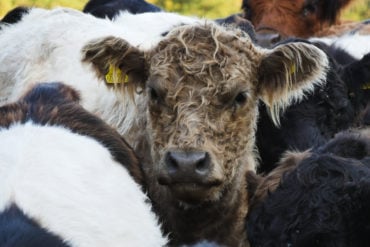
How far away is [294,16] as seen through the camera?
33.6 ft

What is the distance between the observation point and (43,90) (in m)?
4.39

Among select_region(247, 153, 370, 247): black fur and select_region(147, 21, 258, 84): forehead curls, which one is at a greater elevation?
select_region(247, 153, 370, 247): black fur

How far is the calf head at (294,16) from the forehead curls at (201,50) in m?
4.95

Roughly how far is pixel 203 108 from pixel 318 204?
4.23 ft

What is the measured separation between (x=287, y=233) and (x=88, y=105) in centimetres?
256

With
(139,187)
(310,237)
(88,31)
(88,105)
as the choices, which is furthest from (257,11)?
(310,237)

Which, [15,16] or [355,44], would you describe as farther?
[355,44]

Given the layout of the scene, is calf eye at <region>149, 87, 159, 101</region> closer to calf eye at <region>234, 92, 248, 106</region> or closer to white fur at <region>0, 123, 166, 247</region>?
calf eye at <region>234, 92, 248, 106</region>

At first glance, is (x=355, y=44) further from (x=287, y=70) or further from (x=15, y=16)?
(x=15, y=16)

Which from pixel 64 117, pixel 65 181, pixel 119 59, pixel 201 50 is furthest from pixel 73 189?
pixel 119 59

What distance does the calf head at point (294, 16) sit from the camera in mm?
10125

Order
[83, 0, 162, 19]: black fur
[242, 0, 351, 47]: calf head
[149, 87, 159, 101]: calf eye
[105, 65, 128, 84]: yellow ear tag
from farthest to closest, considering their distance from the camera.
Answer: [242, 0, 351, 47]: calf head, [83, 0, 162, 19]: black fur, [105, 65, 128, 84]: yellow ear tag, [149, 87, 159, 101]: calf eye

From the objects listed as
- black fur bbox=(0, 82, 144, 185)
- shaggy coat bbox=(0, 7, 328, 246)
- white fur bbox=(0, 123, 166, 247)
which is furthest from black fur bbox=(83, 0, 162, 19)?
white fur bbox=(0, 123, 166, 247)

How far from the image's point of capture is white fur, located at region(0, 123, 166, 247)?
328cm
